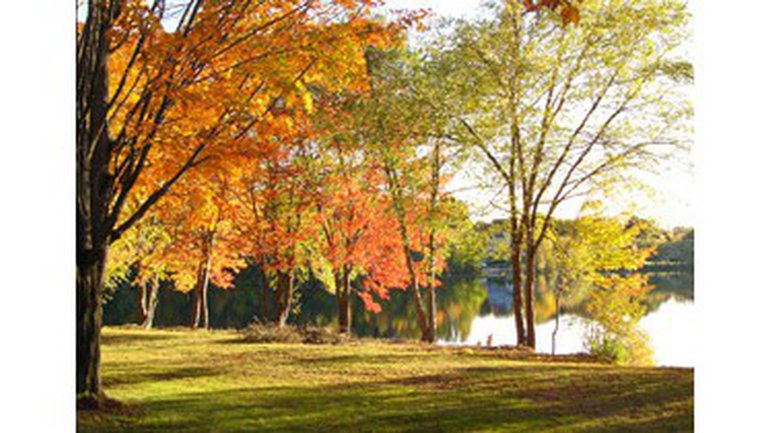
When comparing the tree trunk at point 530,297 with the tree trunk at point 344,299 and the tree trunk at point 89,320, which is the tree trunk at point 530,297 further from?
the tree trunk at point 89,320

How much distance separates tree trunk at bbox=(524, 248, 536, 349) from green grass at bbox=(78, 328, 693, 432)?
4.32 feet

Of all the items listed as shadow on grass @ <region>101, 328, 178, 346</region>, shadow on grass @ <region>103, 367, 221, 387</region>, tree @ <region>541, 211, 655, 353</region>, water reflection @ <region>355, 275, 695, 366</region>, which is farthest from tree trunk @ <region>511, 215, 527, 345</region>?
shadow on grass @ <region>101, 328, 178, 346</region>

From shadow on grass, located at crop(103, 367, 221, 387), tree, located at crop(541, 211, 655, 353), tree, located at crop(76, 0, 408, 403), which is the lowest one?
shadow on grass, located at crop(103, 367, 221, 387)

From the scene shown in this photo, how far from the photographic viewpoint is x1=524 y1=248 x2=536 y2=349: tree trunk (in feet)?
26.9

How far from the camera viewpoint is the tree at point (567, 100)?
7.78 m

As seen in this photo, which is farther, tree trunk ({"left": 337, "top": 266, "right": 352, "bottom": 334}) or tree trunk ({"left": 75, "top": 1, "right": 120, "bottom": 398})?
tree trunk ({"left": 337, "top": 266, "right": 352, "bottom": 334})

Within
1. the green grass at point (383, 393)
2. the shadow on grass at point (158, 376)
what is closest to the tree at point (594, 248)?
the green grass at point (383, 393)

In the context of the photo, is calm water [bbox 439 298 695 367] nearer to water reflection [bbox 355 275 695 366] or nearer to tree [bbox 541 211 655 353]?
water reflection [bbox 355 275 695 366]

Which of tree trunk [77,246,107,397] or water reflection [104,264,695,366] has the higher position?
tree trunk [77,246,107,397]

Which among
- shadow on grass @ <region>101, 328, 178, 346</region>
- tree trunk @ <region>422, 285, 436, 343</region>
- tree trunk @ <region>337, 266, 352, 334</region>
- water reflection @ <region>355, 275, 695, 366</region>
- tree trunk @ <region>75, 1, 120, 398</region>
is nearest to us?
tree trunk @ <region>75, 1, 120, 398</region>

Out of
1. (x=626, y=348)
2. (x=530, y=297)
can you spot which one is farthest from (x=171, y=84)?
(x=626, y=348)
